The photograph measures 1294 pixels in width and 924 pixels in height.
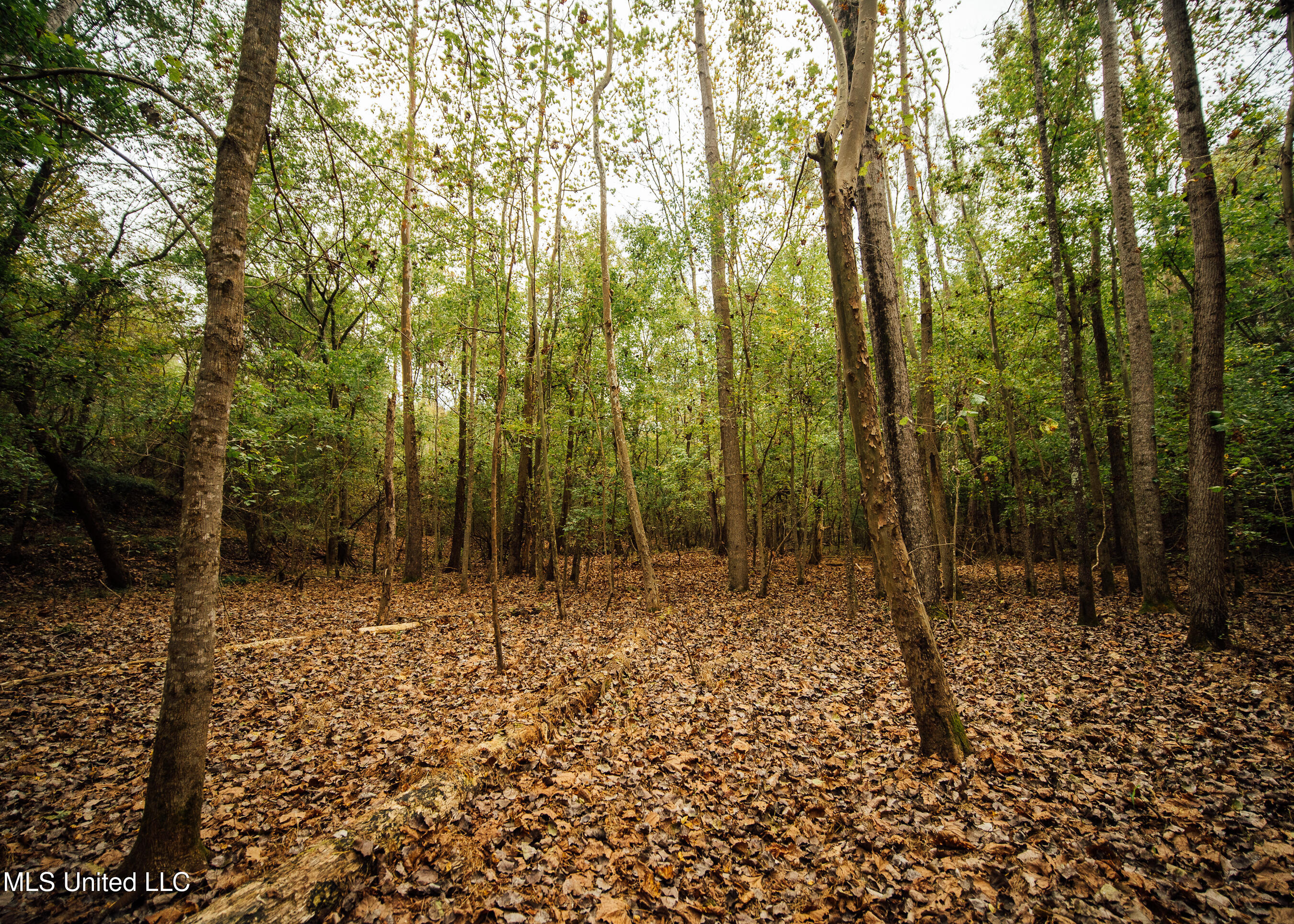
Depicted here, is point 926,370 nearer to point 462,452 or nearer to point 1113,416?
point 1113,416

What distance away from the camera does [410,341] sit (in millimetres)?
10352

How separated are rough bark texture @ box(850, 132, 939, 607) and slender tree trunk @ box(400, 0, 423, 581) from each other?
6.84 metres

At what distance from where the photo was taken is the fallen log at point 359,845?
2451 mm

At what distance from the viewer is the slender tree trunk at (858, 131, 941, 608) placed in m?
7.66

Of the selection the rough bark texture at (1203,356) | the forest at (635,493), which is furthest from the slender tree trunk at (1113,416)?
the rough bark texture at (1203,356)

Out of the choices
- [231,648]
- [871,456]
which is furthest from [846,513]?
[231,648]

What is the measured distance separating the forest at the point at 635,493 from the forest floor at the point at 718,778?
0.04 m

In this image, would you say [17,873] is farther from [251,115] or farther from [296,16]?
[296,16]

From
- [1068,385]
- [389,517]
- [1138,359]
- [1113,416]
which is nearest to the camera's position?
[1068,385]

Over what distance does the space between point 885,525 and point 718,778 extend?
8.84ft

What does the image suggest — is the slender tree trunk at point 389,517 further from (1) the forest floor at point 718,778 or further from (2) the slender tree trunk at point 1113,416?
(2) the slender tree trunk at point 1113,416

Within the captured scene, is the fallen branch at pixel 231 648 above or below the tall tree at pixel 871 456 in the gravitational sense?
below

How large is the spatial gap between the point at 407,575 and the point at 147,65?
1308 cm

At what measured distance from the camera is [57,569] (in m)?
11.2
